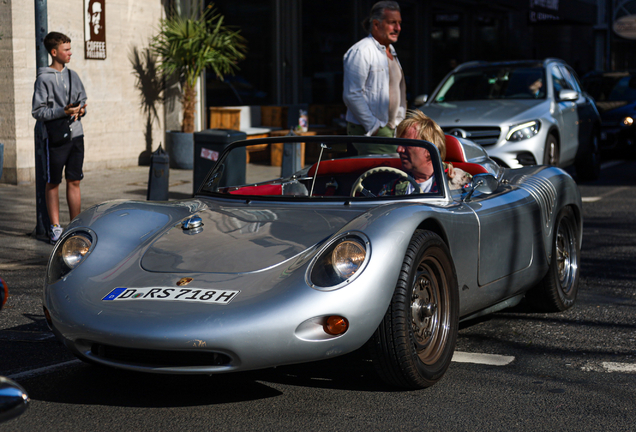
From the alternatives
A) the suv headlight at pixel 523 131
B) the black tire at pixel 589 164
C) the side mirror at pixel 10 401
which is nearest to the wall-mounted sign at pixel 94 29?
the suv headlight at pixel 523 131

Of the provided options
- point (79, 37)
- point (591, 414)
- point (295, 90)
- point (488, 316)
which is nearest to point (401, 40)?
point (295, 90)

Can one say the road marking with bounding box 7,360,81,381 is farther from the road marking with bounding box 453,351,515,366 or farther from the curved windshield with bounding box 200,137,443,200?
the road marking with bounding box 453,351,515,366

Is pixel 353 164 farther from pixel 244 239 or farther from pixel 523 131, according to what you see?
pixel 523 131

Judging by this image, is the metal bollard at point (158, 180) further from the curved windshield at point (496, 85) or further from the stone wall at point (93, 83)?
the curved windshield at point (496, 85)

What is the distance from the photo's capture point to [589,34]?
128 feet

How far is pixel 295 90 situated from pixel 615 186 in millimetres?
8030

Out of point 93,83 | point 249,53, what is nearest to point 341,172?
point 93,83

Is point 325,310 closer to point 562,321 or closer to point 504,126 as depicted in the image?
point 562,321

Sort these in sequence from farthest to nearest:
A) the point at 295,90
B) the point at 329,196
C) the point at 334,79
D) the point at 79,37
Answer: the point at 334,79 < the point at 295,90 < the point at 79,37 < the point at 329,196

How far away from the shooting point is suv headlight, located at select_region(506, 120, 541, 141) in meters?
10.5

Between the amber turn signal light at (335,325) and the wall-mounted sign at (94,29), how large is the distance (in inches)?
421

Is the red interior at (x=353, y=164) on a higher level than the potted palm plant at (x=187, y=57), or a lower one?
lower

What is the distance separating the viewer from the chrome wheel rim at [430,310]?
12.5ft

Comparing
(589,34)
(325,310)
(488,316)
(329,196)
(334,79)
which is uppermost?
(589,34)
